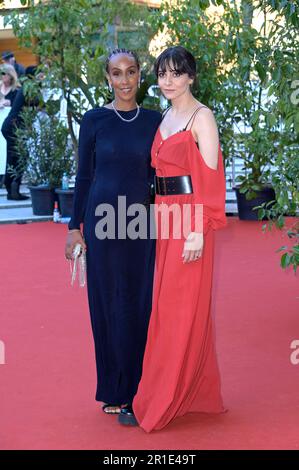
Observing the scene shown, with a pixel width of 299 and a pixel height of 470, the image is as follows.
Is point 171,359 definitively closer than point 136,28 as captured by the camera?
Yes

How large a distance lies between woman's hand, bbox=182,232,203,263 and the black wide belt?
22 cm

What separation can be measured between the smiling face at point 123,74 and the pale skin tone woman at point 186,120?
158 millimetres

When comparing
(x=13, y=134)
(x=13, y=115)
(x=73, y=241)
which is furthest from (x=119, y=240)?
(x=13, y=134)

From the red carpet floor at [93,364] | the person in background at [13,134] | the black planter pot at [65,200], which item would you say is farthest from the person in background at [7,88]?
the red carpet floor at [93,364]

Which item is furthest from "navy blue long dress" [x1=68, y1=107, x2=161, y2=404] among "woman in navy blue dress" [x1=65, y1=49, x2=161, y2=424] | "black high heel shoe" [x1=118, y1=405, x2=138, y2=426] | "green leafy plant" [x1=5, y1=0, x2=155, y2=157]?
"green leafy plant" [x1=5, y1=0, x2=155, y2=157]

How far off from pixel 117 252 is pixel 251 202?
22.1 ft

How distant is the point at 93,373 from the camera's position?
538cm

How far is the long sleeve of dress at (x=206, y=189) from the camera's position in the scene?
4348 mm

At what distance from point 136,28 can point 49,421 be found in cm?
872

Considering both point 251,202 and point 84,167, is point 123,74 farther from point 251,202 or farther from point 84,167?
point 251,202

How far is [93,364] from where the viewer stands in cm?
557

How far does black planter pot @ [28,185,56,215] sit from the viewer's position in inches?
470

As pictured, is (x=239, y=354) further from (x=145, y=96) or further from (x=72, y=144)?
(x=72, y=144)

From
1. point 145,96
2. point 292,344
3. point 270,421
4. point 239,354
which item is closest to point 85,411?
point 270,421
